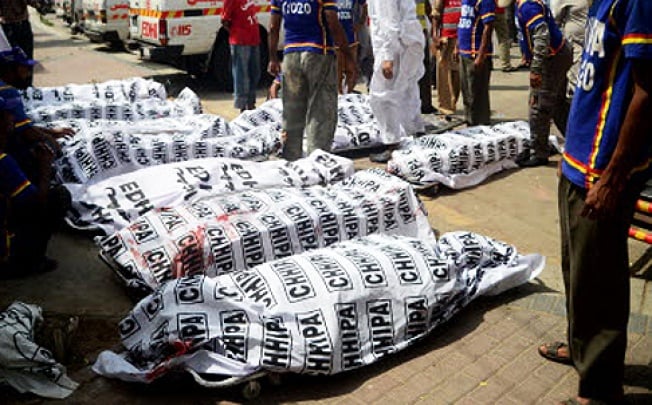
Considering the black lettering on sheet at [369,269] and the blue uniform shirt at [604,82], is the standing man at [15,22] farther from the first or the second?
the blue uniform shirt at [604,82]

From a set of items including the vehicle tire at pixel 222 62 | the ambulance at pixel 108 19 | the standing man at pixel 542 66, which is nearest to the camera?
the standing man at pixel 542 66

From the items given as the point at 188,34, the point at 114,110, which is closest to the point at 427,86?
the point at 188,34

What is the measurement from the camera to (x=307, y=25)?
593 cm

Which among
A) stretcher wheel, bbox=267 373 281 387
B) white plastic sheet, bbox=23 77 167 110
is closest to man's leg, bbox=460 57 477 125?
white plastic sheet, bbox=23 77 167 110

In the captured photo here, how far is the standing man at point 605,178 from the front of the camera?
8.15 feet

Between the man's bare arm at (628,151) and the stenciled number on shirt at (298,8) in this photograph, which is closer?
the man's bare arm at (628,151)

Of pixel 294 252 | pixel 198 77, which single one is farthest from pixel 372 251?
pixel 198 77

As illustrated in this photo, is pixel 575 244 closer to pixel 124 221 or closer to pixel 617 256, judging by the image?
pixel 617 256

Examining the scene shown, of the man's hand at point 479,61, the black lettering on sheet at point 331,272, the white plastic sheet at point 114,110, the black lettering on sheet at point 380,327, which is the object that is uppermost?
the man's hand at point 479,61

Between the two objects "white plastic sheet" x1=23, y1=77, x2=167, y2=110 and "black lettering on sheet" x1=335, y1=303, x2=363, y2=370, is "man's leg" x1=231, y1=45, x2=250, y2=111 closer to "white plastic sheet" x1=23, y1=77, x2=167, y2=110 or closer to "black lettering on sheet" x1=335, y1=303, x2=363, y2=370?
"white plastic sheet" x1=23, y1=77, x2=167, y2=110

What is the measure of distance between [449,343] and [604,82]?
1.58m

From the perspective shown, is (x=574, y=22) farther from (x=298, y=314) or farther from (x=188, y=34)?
(x=298, y=314)

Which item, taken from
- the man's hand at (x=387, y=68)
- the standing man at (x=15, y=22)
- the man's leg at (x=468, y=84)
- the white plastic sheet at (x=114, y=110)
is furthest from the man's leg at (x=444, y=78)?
the standing man at (x=15, y=22)

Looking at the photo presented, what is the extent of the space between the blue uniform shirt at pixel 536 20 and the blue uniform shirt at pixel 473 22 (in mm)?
687
